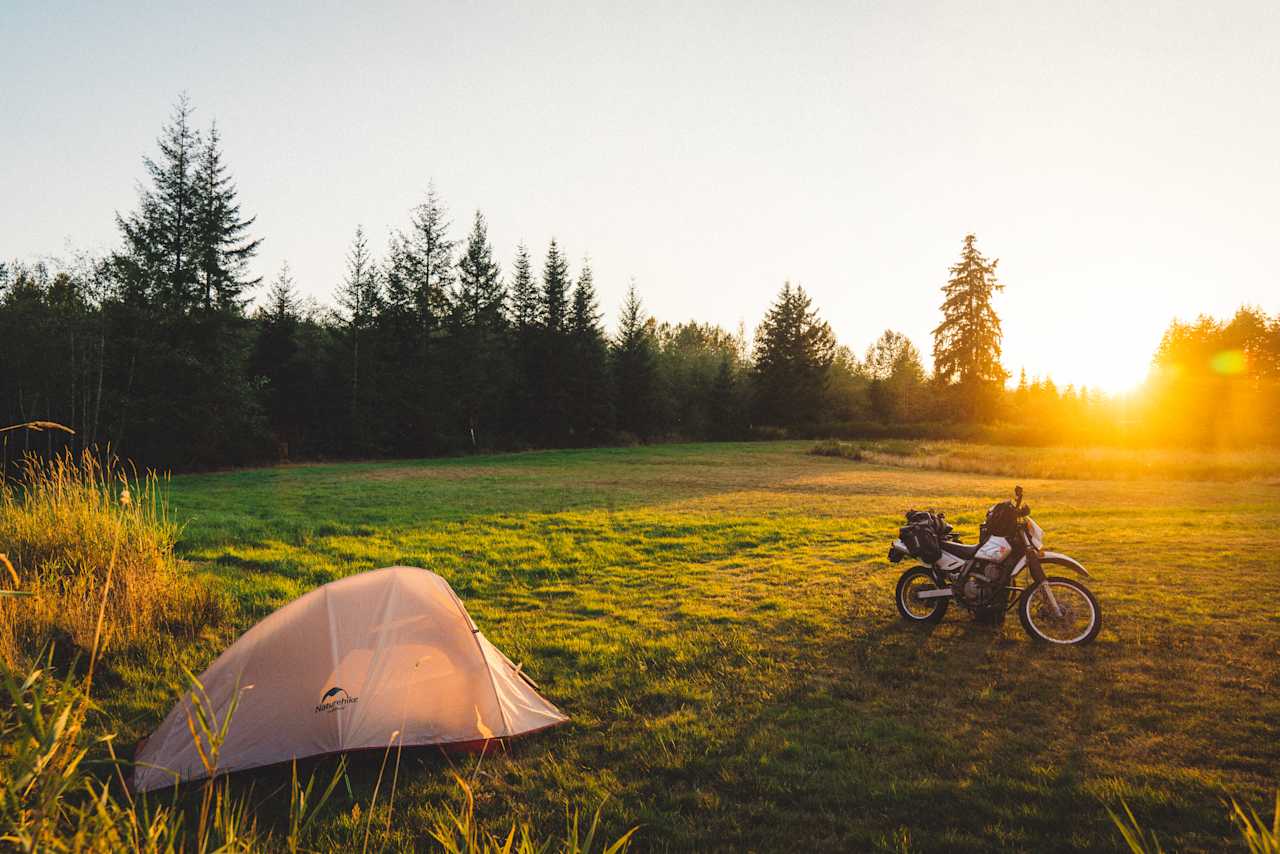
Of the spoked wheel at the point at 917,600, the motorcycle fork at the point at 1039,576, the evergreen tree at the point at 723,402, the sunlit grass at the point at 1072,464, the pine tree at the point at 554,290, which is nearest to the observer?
the motorcycle fork at the point at 1039,576

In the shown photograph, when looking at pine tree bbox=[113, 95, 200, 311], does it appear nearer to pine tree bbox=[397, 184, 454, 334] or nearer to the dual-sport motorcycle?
pine tree bbox=[397, 184, 454, 334]

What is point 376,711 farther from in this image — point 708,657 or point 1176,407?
point 1176,407

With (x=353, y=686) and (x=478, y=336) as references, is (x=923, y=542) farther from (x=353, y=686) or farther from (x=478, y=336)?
(x=478, y=336)

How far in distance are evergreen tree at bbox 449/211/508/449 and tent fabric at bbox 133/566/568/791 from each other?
118ft

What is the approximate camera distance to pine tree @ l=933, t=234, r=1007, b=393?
5034 centimetres

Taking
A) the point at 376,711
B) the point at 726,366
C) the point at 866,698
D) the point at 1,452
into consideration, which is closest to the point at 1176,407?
the point at 726,366

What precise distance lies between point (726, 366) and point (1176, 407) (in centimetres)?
3200

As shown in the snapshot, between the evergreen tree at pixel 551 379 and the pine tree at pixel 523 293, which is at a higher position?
the pine tree at pixel 523 293

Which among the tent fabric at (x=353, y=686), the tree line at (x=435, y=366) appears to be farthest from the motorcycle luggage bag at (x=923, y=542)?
the tree line at (x=435, y=366)

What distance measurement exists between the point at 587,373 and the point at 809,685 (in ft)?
134

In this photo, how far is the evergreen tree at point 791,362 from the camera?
178 feet

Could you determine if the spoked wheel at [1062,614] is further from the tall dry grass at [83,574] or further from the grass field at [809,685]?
the tall dry grass at [83,574]

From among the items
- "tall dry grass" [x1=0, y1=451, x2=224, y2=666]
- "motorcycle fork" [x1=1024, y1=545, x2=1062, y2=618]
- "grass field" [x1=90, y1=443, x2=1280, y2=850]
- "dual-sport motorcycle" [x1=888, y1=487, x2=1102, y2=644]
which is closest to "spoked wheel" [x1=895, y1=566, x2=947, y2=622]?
"dual-sport motorcycle" [x1=888, y1=487, x2=1102, y2=644]

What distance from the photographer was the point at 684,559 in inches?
417
